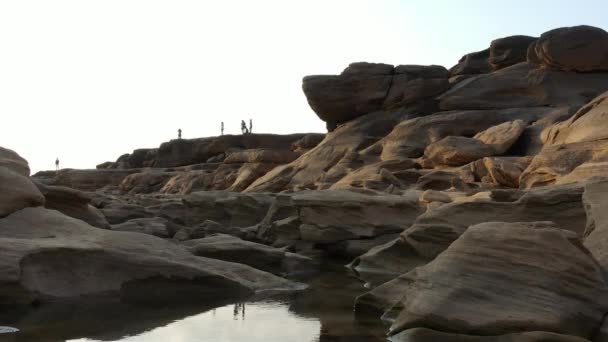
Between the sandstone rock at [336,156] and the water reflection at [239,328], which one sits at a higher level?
the sandstone rock at [336,156]

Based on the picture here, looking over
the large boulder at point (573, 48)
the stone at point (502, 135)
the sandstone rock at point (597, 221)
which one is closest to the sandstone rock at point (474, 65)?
the large boulder at point (573, 48)

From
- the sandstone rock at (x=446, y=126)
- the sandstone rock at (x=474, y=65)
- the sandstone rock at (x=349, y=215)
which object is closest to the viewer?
the sandstone rock at (x=349, y=215)

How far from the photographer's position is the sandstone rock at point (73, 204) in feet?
46.1

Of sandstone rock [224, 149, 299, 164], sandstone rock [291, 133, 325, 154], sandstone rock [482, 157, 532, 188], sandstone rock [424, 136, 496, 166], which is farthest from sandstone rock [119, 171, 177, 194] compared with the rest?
sandstone rock [482, 157, 532, 188]

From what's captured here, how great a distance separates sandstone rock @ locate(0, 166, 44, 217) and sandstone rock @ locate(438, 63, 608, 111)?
22.6 m

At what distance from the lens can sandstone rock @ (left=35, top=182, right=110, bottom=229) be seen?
46.1 ft

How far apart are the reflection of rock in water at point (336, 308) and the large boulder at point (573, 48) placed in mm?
20987

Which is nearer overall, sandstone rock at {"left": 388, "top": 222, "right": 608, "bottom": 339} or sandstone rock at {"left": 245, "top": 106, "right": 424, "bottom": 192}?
sandstone rock at {"left": 388, "top": 222, "right": 608, "bottom": 339}

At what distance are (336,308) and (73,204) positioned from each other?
7.44 meters

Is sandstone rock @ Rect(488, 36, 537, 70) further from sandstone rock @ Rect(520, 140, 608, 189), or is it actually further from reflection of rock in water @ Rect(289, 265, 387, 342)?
reflection of rock in water @ Rect(289, 265, 387, 342)

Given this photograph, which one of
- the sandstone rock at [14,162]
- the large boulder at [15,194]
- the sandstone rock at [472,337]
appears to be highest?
the sandstone rock at [14,162]

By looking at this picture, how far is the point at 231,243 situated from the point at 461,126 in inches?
702

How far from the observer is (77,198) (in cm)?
1441

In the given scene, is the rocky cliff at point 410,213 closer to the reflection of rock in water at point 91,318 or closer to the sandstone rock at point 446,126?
the sandstone rock at point 446,126
